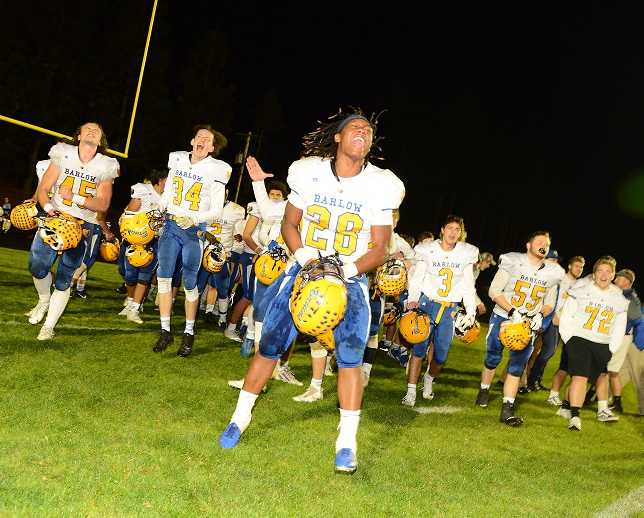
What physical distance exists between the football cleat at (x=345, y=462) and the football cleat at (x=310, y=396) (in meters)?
1.87

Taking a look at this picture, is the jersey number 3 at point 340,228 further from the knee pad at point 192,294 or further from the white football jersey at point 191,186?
the knee pad at point 192,294

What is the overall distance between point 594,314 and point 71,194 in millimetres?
5310

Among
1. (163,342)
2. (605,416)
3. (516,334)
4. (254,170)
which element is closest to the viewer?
(254,170)

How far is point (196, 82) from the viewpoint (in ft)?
112

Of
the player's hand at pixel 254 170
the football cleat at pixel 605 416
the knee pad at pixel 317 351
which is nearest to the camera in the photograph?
the player's hand at pixel 254 170

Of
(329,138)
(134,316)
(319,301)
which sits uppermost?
(329,138)

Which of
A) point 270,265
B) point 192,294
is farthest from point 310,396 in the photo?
point 192,294

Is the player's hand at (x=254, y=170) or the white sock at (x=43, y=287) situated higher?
the player's hand at (x=254, y=170)

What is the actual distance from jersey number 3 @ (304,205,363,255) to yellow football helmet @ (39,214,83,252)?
2583 mm

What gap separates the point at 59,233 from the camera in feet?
18.3

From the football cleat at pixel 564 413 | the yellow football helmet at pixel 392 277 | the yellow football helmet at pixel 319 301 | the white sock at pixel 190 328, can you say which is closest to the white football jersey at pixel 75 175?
the white sock at pixel 190 328

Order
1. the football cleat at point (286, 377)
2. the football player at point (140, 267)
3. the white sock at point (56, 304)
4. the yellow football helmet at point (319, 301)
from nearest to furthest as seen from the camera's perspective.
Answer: the yellow football helmet at point (319, 301) < the white sock at point (56, 304) < the football cleat at point (286, 377) < the football player at point (140, 267)

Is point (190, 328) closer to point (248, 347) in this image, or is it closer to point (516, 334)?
point (248, 347)

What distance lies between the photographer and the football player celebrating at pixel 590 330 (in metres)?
6.95
